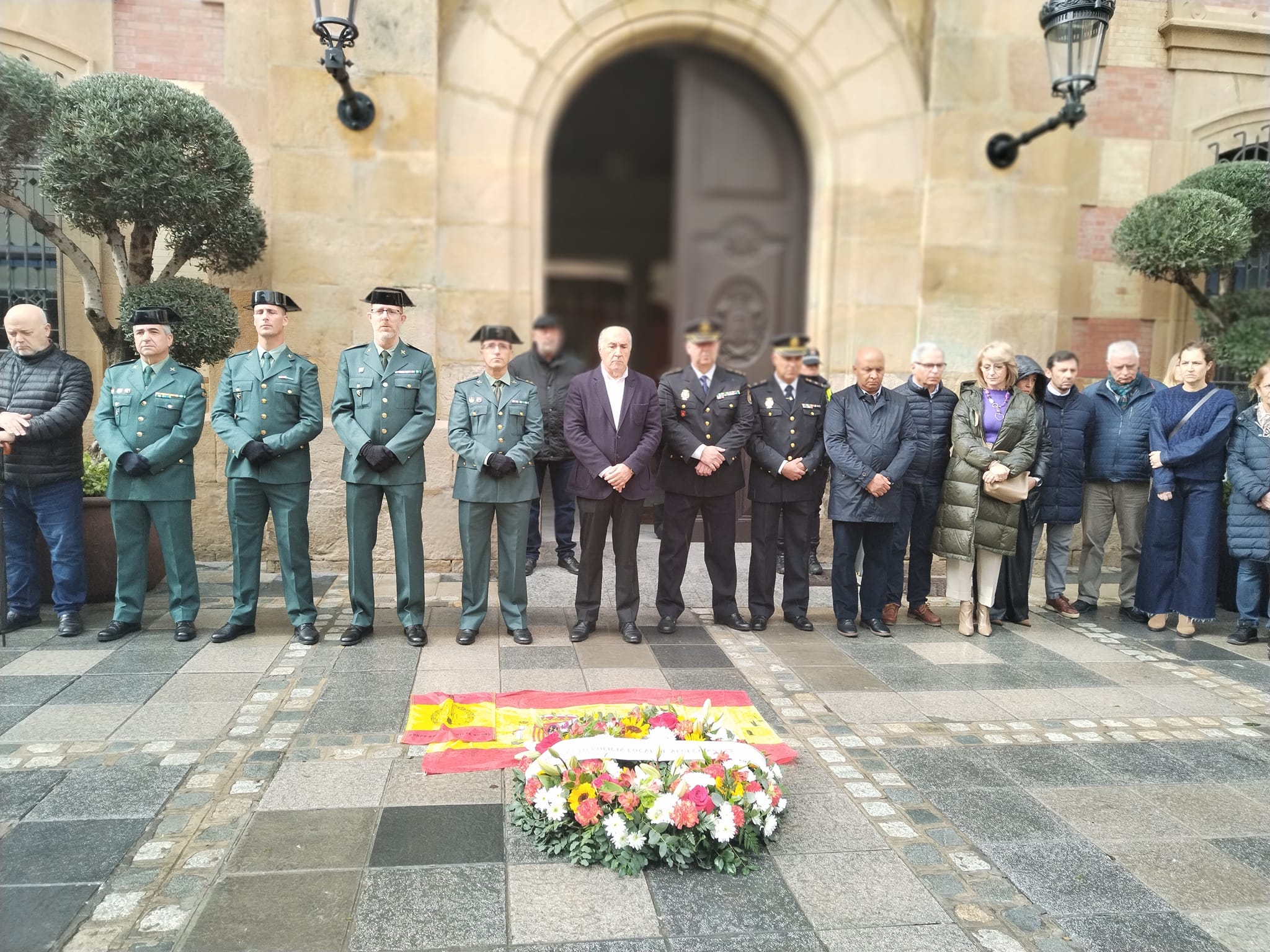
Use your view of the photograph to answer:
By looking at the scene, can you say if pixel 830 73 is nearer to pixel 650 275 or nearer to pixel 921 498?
pixel 921 498

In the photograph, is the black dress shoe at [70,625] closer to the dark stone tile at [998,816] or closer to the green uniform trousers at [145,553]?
the green uniform trousers at [145,553]

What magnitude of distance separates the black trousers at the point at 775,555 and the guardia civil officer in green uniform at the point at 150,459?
11.5ft

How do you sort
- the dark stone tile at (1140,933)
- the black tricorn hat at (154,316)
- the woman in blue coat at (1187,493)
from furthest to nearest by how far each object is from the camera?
the woman in blue coat at (1187,493) → the black tricorn hat at (154,316) → the dark stone tile at (1140,933)

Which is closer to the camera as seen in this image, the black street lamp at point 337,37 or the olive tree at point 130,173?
the olive tree at point 130,173

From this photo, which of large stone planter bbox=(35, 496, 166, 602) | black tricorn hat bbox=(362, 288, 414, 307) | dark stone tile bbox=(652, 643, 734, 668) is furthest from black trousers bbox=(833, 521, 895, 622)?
large stone planter bbox=(35, 496, 166, 602)

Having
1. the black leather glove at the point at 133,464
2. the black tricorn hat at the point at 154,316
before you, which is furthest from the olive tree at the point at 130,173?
the black leather glove at the point at 133,464

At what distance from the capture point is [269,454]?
17.8 ft

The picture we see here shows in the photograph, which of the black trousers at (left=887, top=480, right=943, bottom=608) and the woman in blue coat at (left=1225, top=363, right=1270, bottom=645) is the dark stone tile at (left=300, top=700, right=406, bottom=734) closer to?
the black trousers at (left=887, top=480, right=943, bottom=608)

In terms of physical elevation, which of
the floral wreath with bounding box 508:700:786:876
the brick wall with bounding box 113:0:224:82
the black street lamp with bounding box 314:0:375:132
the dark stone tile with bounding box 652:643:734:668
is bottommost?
the dark stone tile with bounding box 652:643:734:668

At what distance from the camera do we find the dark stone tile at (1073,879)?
2.86 m

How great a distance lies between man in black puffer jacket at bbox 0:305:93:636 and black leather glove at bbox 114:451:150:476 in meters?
0.56

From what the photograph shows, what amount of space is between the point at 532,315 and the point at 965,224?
380 centimetres

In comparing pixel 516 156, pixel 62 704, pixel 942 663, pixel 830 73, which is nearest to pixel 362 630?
pixel 62 704

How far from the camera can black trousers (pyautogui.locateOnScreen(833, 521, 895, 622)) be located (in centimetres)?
607
